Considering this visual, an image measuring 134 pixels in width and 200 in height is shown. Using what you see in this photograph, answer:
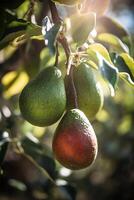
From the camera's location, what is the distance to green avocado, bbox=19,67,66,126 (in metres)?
1.32

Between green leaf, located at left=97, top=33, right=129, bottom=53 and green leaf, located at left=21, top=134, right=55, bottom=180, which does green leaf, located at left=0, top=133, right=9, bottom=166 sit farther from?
green leaf, located at left=97, top=33, right=129, bottom=53

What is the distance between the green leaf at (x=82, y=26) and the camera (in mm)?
1233

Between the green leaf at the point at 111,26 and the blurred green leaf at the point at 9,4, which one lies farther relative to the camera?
the green leaf at the point at 111,26

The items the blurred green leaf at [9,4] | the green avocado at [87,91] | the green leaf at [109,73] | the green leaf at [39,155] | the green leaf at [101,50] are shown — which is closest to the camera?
the green leaf at [109,73]

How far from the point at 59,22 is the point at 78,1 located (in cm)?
7

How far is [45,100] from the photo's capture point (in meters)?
1.33

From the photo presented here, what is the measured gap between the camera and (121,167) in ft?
11.6

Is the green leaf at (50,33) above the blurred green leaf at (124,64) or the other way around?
above

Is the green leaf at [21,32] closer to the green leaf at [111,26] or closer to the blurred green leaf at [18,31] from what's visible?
the blurred green leaf at [18,31]

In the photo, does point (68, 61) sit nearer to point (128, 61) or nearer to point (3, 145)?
point (128, 61)

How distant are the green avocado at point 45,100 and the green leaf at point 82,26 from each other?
0.14 m

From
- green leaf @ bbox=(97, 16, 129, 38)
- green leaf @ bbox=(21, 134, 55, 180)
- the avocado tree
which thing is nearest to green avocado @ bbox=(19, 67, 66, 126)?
the avocado tree

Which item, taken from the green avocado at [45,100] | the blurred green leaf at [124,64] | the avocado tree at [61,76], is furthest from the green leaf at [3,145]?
the blurred green leaf at [124,64]

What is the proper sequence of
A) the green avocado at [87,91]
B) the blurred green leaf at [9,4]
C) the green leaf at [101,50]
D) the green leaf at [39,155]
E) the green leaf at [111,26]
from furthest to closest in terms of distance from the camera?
the green leaf at [39,155]
the green leaf at [111,26]
the blurred green leaf at [9,4]
the green avocado at [87,91]
the green leaf at [101,50]
